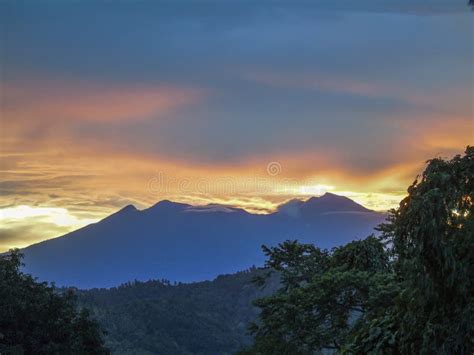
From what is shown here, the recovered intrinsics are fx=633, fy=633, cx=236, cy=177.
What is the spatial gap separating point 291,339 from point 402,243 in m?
14.1

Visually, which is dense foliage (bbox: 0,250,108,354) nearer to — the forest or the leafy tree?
the forest

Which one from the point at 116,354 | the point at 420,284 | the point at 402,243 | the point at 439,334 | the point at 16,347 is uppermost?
the point at 402,243

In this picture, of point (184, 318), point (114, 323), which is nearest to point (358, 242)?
point (114, 323)

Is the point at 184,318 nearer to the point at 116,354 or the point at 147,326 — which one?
the point at 147,326

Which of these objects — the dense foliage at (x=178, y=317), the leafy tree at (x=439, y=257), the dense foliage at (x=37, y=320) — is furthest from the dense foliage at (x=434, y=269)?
the dense foliage at (x=178, y=317)

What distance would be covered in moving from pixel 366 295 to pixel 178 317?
132 meters

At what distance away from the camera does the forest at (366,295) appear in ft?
32.7

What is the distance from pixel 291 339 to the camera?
23891 mm

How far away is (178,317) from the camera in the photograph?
150m

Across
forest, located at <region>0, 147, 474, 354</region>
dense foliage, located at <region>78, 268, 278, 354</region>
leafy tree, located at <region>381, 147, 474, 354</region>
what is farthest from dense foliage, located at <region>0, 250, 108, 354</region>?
dense foliage, located at <region>78, 268, 278, 354</region>

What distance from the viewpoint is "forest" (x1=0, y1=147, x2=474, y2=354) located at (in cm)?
998

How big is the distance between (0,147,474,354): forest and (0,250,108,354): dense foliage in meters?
0.06

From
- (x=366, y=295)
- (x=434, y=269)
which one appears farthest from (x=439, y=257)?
(x=366, y=295)

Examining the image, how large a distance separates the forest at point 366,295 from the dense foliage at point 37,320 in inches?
2.4
